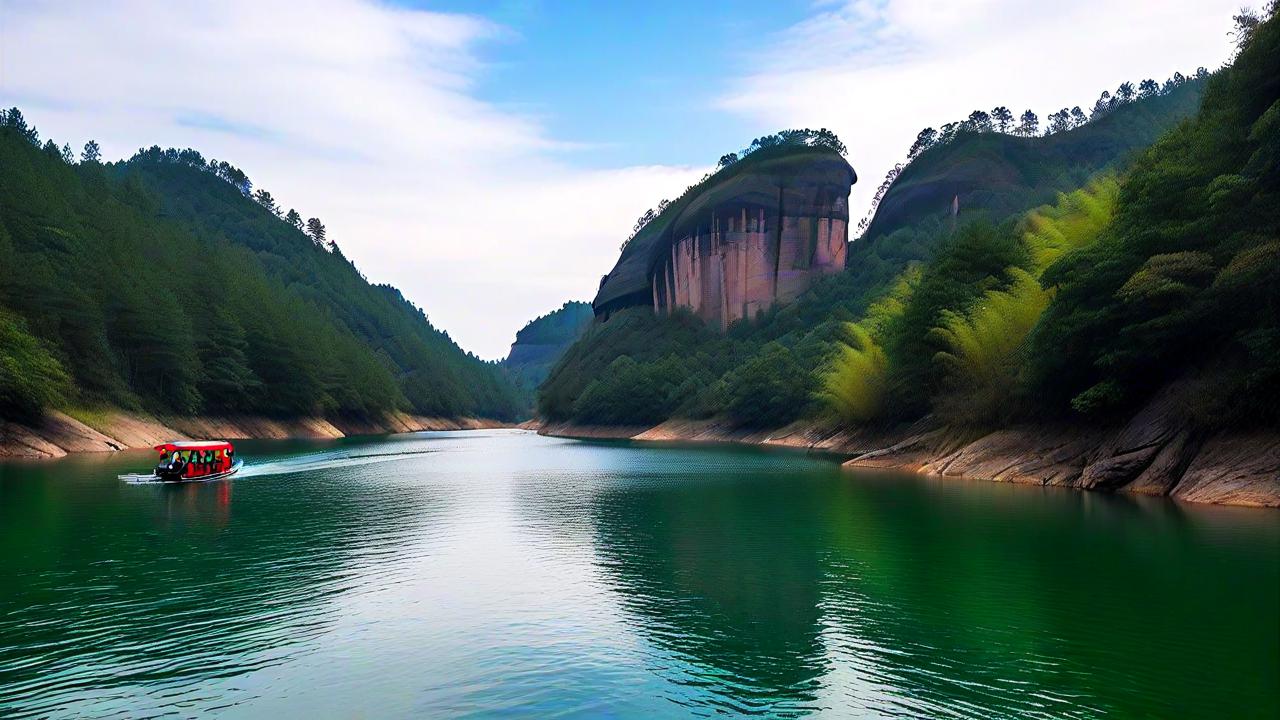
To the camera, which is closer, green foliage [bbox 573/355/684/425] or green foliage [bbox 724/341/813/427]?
green foliage [bbox 724/341/813/427]

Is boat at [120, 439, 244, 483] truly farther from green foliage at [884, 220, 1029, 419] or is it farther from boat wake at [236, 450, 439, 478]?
green foliage at [884, 220, 1029, 419]

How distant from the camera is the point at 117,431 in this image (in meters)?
82.8

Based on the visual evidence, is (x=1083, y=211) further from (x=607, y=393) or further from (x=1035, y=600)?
(x=607, y=393)

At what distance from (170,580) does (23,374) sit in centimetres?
4975

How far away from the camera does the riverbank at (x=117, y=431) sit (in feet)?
219

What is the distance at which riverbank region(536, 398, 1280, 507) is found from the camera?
117 ft

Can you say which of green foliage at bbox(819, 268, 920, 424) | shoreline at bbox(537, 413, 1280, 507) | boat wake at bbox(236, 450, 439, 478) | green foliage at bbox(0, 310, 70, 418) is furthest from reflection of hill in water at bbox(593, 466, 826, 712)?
green foliage at bbox(0, 310, 70, 418)

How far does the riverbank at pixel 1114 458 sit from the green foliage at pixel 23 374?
208 feet

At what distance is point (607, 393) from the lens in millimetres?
180250

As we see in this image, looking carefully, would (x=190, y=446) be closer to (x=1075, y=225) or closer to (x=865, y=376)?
(x=1075, y=225)

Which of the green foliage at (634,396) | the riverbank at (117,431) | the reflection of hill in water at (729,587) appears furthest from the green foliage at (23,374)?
Result: the green foliage at (634,396)

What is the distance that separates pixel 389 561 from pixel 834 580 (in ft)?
46.6

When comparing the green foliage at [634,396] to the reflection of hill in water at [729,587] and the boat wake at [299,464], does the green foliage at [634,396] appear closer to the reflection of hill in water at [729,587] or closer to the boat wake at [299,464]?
the boat wake at [299,464]

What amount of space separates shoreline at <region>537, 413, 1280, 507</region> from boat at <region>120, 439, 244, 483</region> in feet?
158
